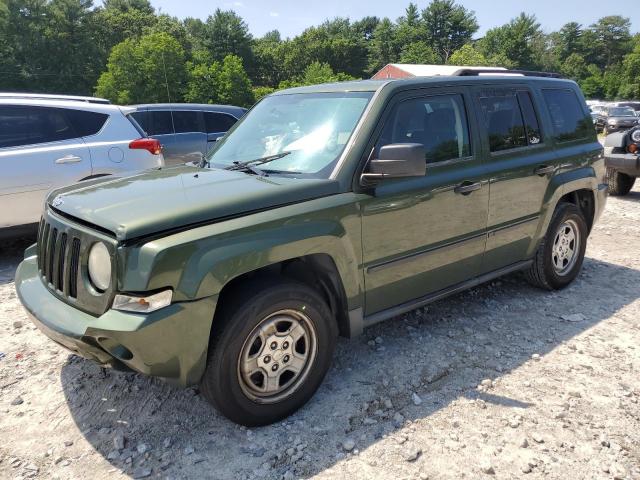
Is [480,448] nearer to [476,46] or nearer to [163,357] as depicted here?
[163,357]

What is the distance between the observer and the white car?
17.5 ft

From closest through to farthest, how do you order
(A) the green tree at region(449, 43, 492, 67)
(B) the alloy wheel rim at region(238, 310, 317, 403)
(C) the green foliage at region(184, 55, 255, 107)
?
(B) the alloy wheel rim at region(238, 310, 317, 403) → (C) the green foliage at region(184, 55, 255, 107) → (A) the green tree at region(449, 43, 492, 67)

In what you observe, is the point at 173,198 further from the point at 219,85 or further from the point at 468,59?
the point at 468,59

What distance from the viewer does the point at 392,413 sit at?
2953mm

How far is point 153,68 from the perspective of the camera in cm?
3794

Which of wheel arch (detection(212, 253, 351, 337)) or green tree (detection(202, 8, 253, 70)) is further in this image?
green tree (detection(202, 8, 253, 70))

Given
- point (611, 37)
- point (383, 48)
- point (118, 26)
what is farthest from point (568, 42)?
point (118, 26)

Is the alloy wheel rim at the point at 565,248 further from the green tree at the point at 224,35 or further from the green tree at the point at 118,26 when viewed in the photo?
the green tree at the point at 224,35

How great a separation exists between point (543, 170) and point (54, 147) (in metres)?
5.09

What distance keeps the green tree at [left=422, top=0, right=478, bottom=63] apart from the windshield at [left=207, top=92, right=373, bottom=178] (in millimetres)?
101898

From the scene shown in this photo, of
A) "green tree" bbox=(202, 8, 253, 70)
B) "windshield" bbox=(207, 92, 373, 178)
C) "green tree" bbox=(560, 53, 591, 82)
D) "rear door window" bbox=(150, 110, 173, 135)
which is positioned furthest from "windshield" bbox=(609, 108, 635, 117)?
"green tree" bbox=(560, 53, 591, 82)

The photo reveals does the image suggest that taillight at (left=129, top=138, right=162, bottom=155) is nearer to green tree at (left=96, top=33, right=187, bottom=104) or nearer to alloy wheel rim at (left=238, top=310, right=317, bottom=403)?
alloy wheel rim at (left=238, top=310, right=317, bottom=403)

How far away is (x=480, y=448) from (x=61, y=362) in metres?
2.82

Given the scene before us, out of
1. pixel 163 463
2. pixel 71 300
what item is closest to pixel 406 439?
pixel 163 463
